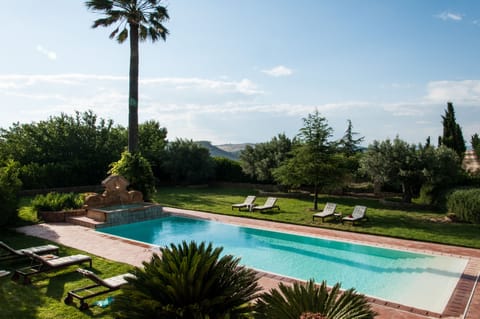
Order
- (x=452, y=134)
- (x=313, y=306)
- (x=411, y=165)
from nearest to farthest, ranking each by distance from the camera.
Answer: (x=313, y=306)
(x=411, y=165)
(x=452, y=134)

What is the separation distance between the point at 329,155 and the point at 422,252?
7496mm

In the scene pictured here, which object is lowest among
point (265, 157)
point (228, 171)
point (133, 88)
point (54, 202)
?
point (54, 202)

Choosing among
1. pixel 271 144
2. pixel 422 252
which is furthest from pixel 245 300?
pixel 271 144

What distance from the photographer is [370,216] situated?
628 inches

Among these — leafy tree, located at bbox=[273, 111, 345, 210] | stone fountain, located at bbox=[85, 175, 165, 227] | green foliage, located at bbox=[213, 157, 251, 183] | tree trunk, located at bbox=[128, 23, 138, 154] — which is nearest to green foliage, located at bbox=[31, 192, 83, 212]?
stone fountain, located at bbox=[85, 175, 165, 227]

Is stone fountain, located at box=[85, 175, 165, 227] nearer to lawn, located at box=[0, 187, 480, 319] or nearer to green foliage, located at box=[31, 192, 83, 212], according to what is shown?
green foliage, located at box=[31, 192, 83, 212]

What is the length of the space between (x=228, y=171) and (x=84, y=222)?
17094 millimetres

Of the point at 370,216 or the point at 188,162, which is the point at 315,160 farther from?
the point at 188,162

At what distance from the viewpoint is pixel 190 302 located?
3.95 metres

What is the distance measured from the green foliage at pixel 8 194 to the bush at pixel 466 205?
57.3ft

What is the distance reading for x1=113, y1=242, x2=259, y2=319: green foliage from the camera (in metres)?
3.80

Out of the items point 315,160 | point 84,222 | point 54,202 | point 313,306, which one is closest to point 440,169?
Answer: point 315,160

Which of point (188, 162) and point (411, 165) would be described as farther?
point (188, 162)

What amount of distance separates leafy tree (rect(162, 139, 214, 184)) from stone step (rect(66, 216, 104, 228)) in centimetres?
1408
